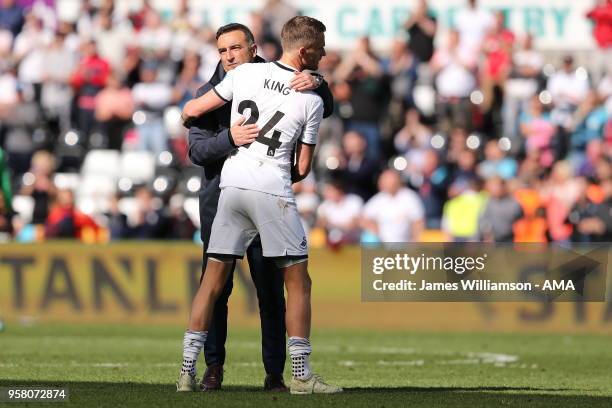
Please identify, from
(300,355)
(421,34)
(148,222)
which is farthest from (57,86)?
(300,355)

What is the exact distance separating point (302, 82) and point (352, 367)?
4.20 meters

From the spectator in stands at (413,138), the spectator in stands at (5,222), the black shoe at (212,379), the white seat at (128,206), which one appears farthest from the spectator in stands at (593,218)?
the black shoe at (212,379)

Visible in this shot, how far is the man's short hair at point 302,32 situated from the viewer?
347 inches

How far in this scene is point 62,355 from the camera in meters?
13.5

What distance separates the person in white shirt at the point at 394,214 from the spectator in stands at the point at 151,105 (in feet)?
14.3

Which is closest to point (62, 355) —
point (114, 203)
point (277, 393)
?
point (277, 393)

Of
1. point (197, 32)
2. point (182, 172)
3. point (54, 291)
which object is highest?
point (197, 32)

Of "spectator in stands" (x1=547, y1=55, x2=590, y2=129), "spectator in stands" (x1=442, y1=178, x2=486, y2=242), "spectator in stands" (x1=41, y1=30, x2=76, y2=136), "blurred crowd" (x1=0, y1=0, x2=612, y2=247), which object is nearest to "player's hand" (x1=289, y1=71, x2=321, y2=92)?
"blurred crowd" (x1=0, y1=0, x2=612, y2=247)

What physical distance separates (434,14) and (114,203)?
21.7 ft

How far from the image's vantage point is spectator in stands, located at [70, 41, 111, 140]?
933 inches

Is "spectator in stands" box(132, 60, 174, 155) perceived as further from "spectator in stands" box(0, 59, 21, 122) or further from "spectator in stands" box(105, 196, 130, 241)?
"spectator in stands" box(0, 59, 21, 122)

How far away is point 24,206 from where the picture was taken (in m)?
22.0

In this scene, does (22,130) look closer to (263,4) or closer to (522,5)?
(263,4)

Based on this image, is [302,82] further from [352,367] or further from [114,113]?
[114,113]
